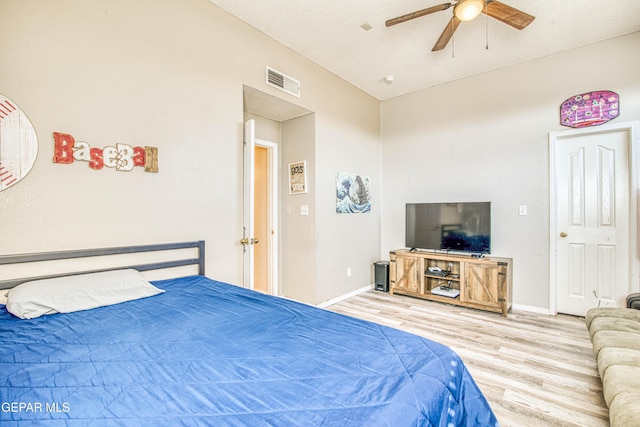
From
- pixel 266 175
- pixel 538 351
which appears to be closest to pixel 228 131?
pixel 266 175

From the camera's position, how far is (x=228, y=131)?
9.11ft

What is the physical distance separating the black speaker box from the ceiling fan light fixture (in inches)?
126

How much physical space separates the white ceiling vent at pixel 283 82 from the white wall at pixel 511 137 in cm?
205

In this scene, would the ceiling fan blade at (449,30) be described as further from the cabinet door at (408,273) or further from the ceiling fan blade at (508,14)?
the cabinet door at (408,273)

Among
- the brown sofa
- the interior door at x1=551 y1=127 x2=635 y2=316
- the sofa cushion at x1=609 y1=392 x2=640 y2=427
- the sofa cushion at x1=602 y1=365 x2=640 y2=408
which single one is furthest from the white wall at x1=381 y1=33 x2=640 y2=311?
the sofa cushion at x1=609 y1=392 x2=640 y2=427

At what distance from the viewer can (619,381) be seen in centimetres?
149

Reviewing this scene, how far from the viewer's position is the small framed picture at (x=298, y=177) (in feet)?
12.5

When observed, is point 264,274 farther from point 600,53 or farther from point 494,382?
point 600,53

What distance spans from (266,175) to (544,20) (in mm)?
3537

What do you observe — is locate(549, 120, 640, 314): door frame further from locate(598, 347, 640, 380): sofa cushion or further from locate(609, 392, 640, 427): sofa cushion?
locate(609, 392, 640, 427): sofa cushion

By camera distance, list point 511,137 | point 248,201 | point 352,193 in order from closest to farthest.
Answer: point 248,201 → point 511,137 → point 352,193

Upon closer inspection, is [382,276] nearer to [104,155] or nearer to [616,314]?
[616,314]

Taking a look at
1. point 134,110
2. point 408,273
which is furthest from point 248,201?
point 408,273

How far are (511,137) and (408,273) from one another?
2246 millimetres
